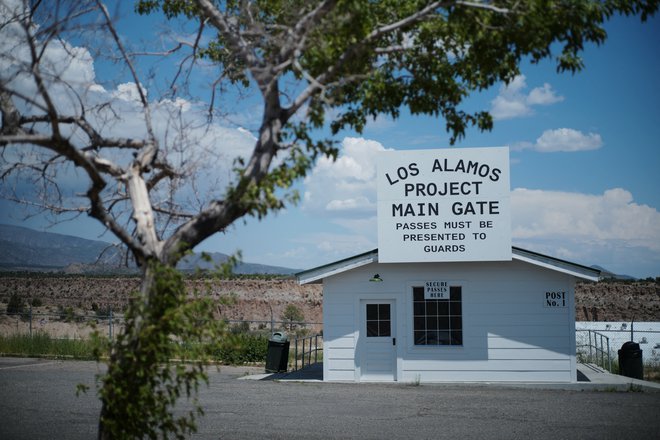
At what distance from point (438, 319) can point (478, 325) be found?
1.04 meters

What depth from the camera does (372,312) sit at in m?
18.5

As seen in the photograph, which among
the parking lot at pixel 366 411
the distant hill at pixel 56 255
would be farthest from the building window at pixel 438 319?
the distant hill at pixel 56 255

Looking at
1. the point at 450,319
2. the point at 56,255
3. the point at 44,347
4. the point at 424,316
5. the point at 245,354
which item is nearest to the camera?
the point at 450,319

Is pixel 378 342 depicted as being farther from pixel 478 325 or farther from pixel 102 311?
pixel 102 311

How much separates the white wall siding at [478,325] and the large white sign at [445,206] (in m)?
0.76

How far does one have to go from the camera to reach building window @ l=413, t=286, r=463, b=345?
1808 cm

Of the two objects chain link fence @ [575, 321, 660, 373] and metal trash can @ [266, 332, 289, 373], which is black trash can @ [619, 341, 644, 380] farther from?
metal trash can @ [266, 332, 289, 373]

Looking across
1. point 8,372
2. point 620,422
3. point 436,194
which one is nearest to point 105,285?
point 8,372

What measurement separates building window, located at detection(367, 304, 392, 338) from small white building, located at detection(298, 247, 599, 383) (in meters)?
0.03

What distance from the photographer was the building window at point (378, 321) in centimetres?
1834

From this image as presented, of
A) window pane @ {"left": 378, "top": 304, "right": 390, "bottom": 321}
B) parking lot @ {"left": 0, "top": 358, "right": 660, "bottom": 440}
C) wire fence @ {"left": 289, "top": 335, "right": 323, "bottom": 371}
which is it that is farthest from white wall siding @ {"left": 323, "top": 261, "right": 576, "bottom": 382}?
wire fence @ {"left": 289, "top": 335, "right": 323, "bottom": 371}

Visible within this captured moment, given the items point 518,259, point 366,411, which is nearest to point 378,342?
point 518,259

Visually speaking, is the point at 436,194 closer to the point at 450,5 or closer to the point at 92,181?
the point at 450,5

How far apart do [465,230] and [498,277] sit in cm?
164
